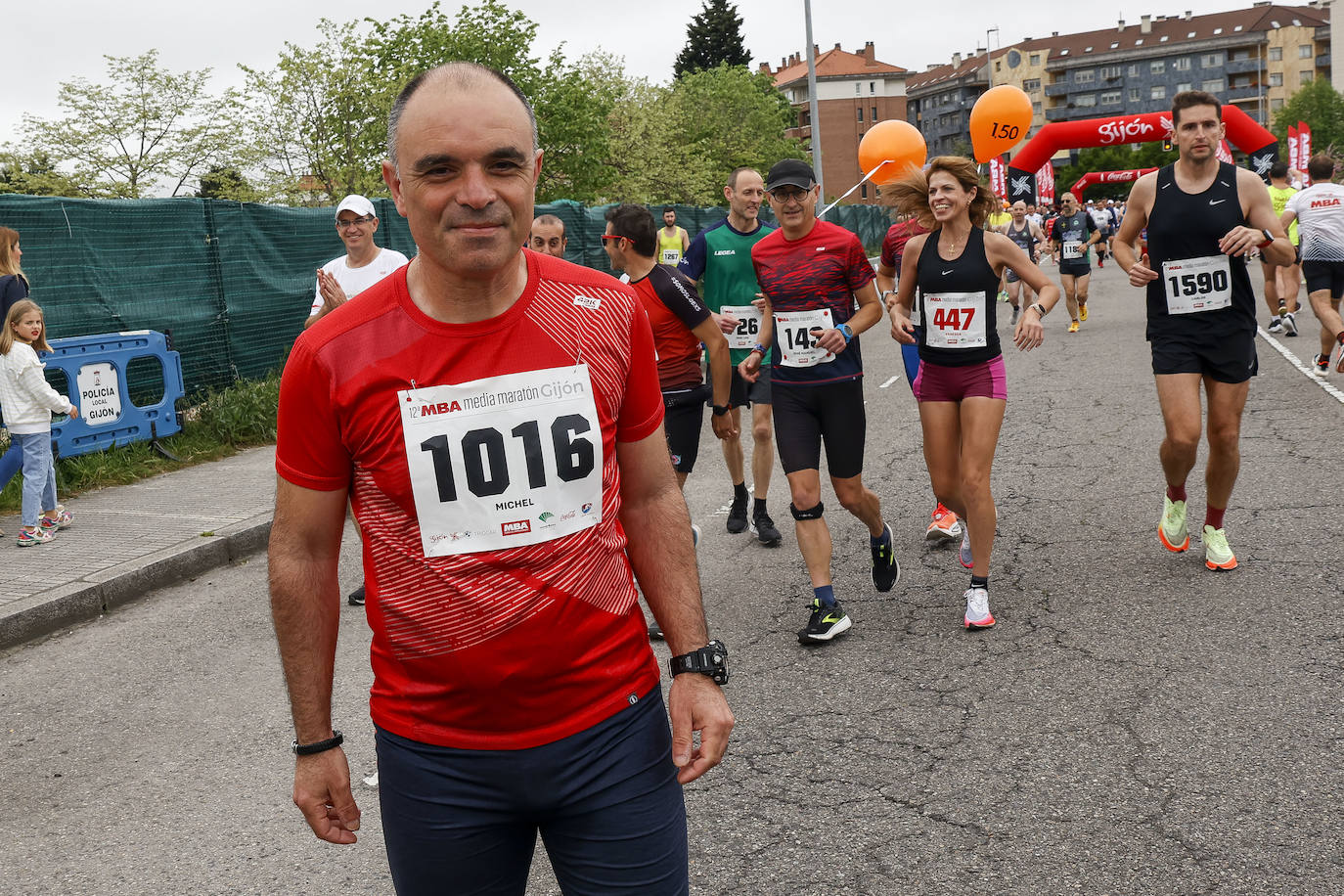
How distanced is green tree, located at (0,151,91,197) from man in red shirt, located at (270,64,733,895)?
41.3 meters

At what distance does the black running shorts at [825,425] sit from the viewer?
6.15 metres

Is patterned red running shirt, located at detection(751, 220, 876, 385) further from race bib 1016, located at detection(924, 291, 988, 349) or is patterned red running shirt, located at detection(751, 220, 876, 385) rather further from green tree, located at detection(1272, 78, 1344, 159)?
green tree, located at detection(1272, 78, 1344, 159)

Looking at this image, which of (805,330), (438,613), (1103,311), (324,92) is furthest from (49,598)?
(324,92)

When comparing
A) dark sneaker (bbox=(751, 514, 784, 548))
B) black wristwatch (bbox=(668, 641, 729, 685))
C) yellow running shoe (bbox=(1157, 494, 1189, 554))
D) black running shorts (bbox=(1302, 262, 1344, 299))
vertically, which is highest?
black wristwatch (bbox=(668, 641, 729, 685))

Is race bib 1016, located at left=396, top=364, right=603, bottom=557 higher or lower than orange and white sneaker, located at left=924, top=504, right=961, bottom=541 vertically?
higher

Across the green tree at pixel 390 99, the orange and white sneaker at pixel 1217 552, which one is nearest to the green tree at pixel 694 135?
the green tree at pixel 390 99

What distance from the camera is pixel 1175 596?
19.6 feet

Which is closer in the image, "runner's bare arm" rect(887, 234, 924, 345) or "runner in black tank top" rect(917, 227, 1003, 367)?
"runner in black tank top" rect(917, 227, 1003, 367)

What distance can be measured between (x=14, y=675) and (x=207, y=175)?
40.0 meters

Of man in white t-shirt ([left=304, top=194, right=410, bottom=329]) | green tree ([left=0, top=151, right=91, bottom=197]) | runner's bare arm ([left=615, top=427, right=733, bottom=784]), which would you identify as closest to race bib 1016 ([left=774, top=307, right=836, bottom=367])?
man in white t-shirt ([left=304, top=194, right=410, bottom=329])

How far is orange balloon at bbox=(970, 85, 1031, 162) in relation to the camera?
12500 millimetres

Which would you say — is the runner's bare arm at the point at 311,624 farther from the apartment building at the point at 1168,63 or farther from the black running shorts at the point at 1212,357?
the apartment building at the point at 1168,63

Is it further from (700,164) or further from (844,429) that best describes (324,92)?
(844,429)

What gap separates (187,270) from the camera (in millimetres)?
12531
